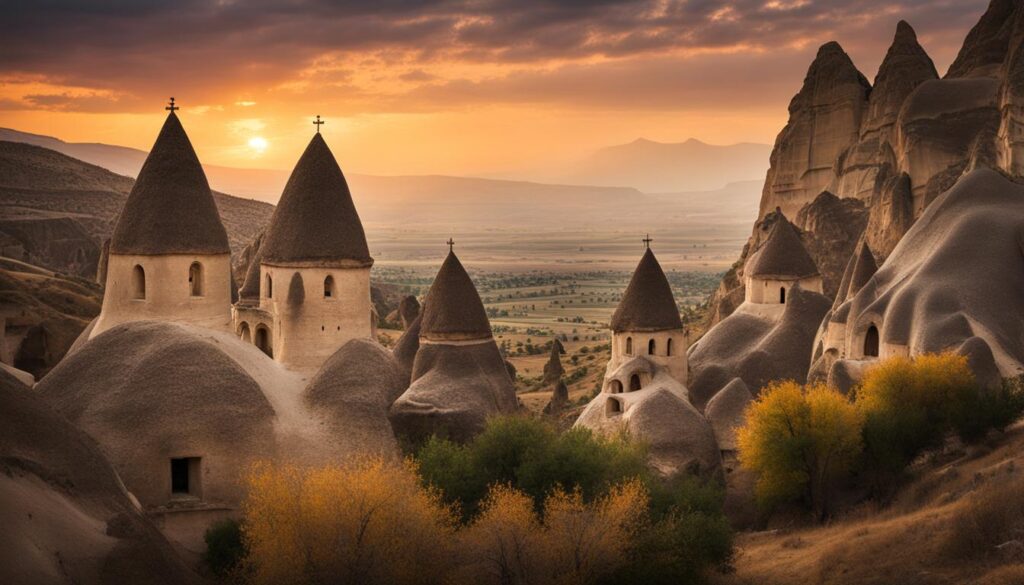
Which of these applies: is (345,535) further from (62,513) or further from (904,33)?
(904,33)

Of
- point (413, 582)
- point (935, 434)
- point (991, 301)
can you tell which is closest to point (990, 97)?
point (991, 301)

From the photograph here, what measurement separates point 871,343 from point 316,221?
17231 millimetres

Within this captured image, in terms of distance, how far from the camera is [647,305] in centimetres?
3691

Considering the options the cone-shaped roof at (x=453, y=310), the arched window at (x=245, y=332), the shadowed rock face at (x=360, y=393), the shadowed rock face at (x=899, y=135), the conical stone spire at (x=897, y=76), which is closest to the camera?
the shadowed rock face at (x=360, y=393)

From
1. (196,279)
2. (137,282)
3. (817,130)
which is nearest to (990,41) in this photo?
(817,130)

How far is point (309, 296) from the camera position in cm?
3078

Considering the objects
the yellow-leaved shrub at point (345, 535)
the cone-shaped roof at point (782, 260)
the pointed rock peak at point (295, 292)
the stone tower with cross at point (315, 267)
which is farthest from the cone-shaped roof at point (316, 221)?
the cone-shaped roof at point (782, 260)

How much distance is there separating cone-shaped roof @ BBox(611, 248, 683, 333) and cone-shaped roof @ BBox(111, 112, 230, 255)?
41.4 feet

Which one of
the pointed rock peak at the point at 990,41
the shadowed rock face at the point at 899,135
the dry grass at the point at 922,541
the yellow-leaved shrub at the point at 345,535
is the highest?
the pointed rock peak at the point at 990,41

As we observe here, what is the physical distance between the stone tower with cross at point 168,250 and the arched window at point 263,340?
6.25ft

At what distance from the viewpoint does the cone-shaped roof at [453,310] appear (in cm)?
3134

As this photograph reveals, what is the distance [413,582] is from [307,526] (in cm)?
201

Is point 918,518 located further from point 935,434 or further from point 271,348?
point 271,348

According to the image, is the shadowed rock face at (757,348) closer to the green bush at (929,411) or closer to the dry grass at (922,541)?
the green bush at (929,411)
